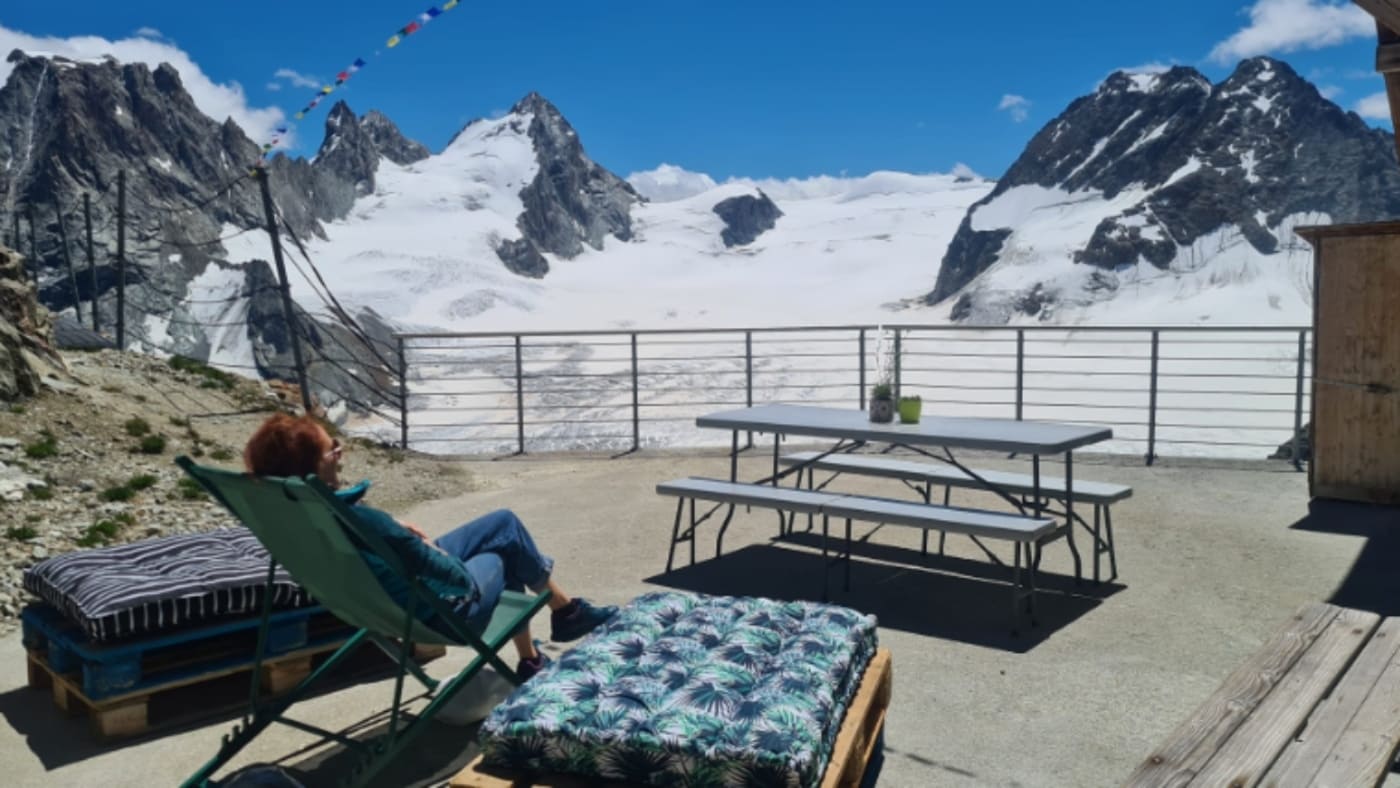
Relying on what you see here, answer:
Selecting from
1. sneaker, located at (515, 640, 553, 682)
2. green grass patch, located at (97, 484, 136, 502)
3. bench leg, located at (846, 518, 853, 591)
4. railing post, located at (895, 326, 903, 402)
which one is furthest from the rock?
sneaker, located at (515, 640, 553, 682)

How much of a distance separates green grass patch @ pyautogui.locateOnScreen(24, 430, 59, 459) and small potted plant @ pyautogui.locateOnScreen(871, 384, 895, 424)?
4.47 metres

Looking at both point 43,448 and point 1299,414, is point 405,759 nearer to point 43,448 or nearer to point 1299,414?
point 43,448

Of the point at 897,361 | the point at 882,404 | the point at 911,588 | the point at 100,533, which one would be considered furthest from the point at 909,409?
the point at 100,533

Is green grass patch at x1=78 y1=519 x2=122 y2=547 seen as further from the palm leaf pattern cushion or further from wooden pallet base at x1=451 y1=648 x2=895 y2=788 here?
wooden pallet base at x1=451 y1=648 x2=895 y2=788

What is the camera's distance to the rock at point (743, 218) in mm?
103875

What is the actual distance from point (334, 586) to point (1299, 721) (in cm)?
220

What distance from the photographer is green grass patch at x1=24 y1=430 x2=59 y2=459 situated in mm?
5945

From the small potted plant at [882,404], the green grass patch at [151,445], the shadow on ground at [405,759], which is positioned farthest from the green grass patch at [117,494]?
the small potted plant at [882,404]

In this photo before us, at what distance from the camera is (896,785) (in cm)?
284

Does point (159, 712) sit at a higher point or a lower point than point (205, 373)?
lower

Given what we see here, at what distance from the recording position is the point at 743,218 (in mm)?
106062

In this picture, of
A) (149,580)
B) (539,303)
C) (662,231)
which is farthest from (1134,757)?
(662,231)

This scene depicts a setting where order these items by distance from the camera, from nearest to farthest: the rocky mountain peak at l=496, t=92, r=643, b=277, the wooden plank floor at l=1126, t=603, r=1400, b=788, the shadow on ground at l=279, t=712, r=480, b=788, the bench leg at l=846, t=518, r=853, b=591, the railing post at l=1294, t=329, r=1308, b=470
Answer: the wooden plank floor at l=1126, t=603, r=1400, b=788, the shadow on ground at l=279, t=712, r=480, b=788, the bench leg at l=846, t=518, r=853, b=591, the railing post at l=1294, t=329, r=1308, b=470, the rocky mountain peak at l=496, t=92, r=643, b=277

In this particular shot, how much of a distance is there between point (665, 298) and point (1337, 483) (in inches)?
2791
